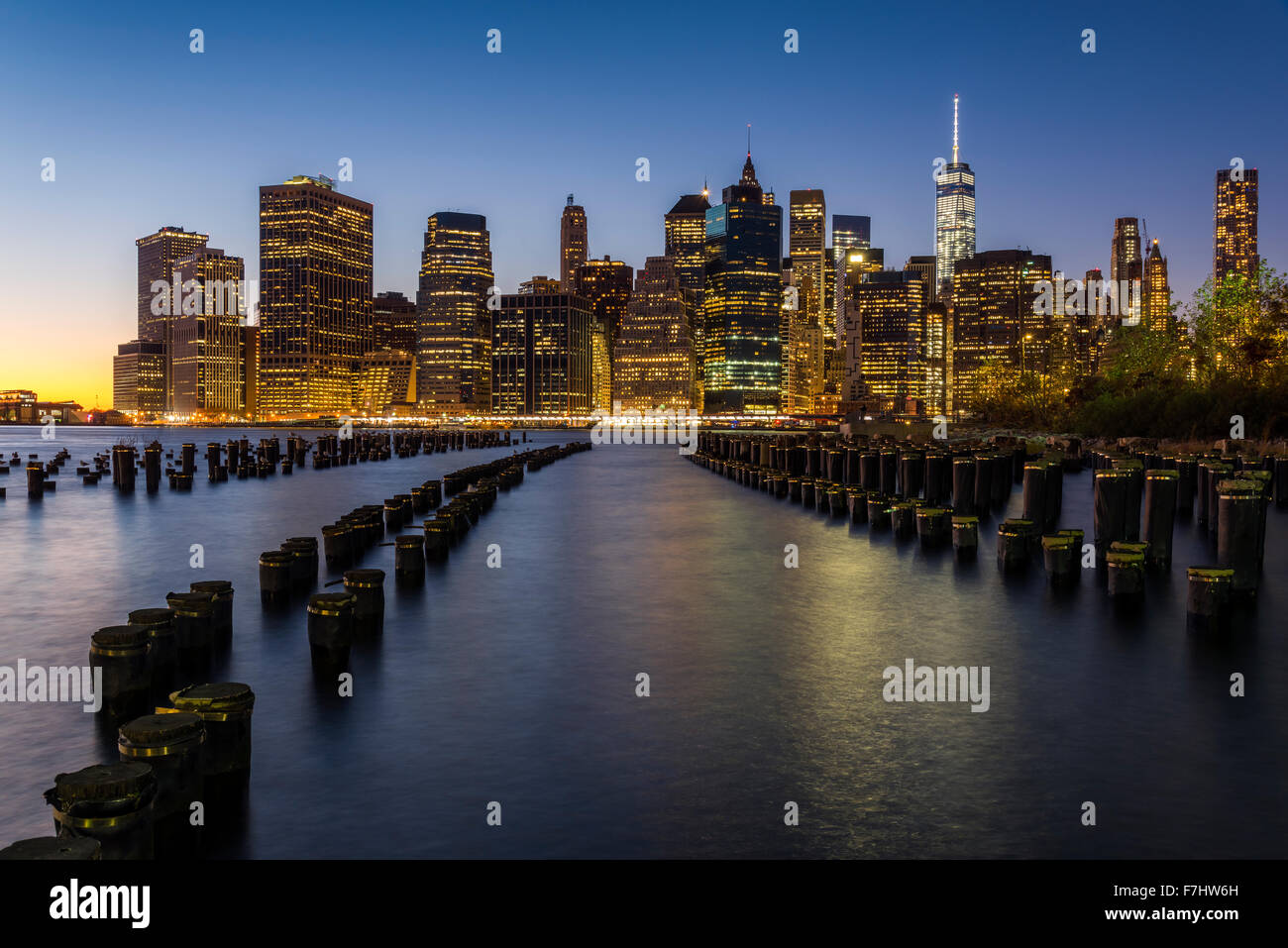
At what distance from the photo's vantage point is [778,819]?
325 inches

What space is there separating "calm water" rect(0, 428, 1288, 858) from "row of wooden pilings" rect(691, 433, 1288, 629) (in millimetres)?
880

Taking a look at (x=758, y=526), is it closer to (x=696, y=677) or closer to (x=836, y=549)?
(x=836, y=549)

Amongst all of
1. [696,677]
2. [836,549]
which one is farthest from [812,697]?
[836,549]

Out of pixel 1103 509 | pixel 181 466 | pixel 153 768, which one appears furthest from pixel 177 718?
pixel 181 466

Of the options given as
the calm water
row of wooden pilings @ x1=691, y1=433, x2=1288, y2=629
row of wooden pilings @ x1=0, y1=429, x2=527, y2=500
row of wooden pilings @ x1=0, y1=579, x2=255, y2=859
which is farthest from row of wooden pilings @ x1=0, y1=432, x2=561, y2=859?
row of wooden pilings @ x1=0, y1=429, x2=527, y2=500

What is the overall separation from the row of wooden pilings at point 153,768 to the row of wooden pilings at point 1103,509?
15863mm

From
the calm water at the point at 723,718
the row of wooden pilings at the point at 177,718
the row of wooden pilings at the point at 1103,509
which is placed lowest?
the calm water at the point at 723,718

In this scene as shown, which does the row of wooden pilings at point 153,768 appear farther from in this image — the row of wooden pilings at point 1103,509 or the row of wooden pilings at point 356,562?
the row of wooden pilings at point 1103,509

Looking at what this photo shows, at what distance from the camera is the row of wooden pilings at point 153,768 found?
6.67 metres

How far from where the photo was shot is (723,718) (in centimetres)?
1134

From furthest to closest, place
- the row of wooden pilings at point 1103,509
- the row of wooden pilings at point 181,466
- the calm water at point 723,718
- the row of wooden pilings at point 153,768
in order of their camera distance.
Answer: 1. the row of wooden pilings at point 181,466
2. the row of wooden pilings at point 1103,509
3. the calm water at point 723,718
4. the row of wooden pilings at point 153,768

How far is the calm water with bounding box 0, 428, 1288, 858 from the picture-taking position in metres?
8.08

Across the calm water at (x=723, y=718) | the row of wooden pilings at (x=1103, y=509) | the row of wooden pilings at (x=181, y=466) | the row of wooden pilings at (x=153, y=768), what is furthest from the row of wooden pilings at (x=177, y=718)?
the row of wooden pilings at (x=181, y=466)

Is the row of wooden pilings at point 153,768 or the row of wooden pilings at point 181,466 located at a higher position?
the row of wooden pilings at point 181,466
